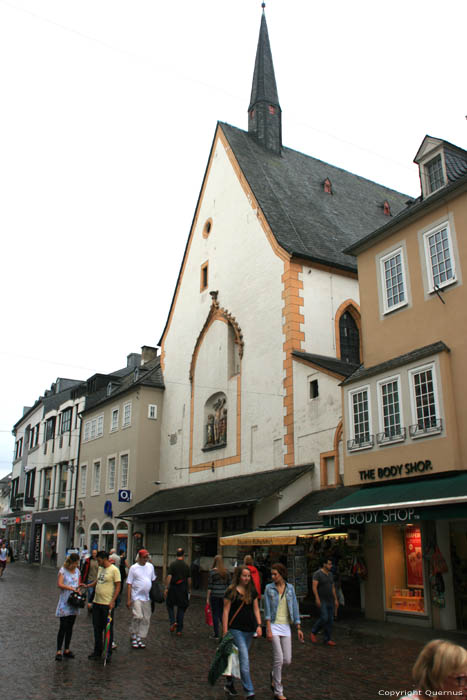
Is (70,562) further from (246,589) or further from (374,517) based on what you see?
(374,517)

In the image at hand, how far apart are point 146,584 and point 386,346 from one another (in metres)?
8.09

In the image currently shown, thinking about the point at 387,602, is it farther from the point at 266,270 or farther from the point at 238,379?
the point at 266,270

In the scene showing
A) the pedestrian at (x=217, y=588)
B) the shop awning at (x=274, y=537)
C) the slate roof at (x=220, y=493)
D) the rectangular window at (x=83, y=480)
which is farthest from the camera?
the rectangular window at (x=83, y=480)

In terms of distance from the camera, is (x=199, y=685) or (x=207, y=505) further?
(x=207, y=505)

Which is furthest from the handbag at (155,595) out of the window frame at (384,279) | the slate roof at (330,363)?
the slate roof at (330,363)

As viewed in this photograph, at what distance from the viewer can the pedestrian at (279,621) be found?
756 cm

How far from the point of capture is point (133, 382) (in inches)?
1316

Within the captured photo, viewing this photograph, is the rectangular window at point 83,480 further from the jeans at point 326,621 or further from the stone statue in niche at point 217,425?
the jeans at point 326,621

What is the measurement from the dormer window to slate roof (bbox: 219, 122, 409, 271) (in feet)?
25.0

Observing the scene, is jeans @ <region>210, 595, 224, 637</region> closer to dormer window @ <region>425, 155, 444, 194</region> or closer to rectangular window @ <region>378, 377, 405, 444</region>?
rectangular window @ <region>378, 377, 405, 444</region>

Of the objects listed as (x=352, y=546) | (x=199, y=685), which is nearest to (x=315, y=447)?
(x=352, y=546)

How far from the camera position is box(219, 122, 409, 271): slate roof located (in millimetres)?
24625

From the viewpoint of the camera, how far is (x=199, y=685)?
26.9 ft

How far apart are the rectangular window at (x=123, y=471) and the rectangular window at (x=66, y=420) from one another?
11.3 m
